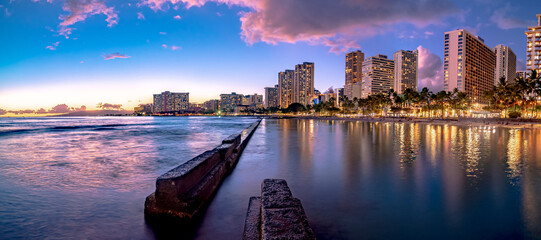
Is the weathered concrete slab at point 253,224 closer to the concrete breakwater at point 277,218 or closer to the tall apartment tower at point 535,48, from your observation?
the concrete breakwater at point 277,218

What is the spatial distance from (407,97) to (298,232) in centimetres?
12830

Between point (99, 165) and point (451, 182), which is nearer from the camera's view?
point (451, 182)

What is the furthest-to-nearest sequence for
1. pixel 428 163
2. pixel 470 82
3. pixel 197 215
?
pixel 470 82
pixel 428 163
pixel 197 215

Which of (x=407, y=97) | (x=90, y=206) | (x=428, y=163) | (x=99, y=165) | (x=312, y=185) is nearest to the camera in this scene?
(x=90, y=206)

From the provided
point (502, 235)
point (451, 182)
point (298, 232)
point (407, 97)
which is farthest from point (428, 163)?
point (407, 97)

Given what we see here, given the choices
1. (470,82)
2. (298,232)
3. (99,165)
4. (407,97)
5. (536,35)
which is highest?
(536,35)

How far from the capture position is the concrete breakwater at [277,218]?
295 cm

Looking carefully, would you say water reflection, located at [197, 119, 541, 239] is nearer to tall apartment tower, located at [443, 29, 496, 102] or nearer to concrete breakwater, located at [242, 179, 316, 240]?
concrete breakwater, located at [242, 179, 316, 240]

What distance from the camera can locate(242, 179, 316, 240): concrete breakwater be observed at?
295 cm

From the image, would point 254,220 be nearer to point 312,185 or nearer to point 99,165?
point 312,185

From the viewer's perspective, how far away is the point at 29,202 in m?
7.39

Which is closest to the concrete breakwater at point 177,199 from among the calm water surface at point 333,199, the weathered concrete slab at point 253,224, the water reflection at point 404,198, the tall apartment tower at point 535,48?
the calm water surface at point 333,199

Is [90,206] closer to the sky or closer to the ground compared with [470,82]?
closer to the ground

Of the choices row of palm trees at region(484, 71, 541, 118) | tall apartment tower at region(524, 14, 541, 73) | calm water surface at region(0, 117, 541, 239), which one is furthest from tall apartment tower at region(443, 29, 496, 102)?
calm water surface at region(0, 117, 541, 239)
